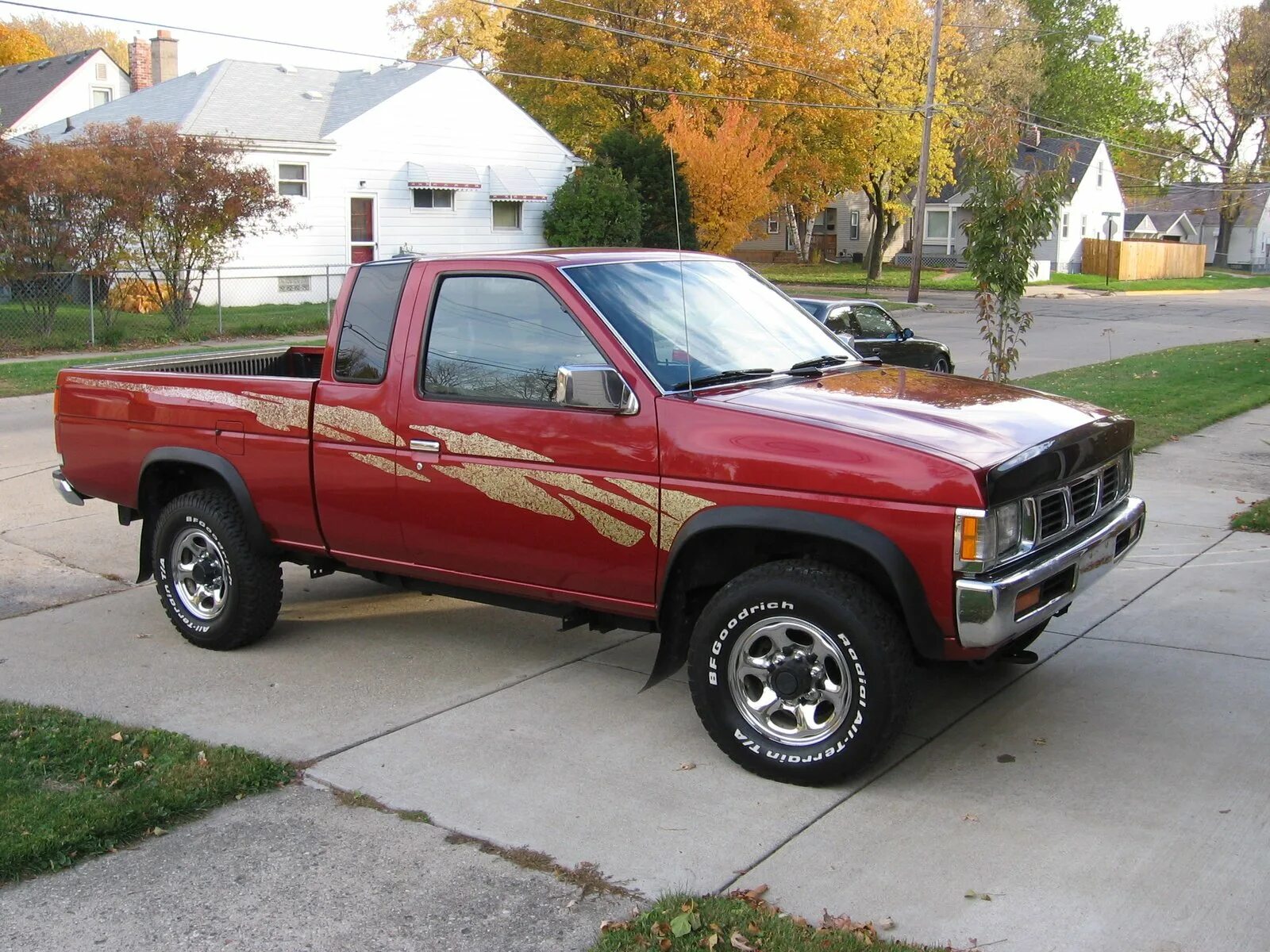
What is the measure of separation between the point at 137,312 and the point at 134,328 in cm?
286

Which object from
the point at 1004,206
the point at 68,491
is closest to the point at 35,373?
the point at 68,491

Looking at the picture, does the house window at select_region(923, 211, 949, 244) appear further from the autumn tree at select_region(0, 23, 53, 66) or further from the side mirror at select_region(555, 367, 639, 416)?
the side mirror at select_region(555, 367, 639, 416)

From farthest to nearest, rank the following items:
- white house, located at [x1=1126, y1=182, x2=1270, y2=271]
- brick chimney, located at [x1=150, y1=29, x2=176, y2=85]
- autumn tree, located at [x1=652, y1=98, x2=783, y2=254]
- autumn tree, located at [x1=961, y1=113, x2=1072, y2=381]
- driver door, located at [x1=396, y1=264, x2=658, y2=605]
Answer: white house, located at [x1=1126, y1=182, x2=1270, y2=271]
brick chimney, located at [x1=150, y1=29, x2=176, y2=85]
autumn tree, located at [x1=652, y1=98, x2=783, y2=254]
autumn tree, located at [x1=961, y1=113, x2=1072, y2=381]
driver door, located at [x1=396, y1=264, x2=658, y2=605]

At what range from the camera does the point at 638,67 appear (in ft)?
138

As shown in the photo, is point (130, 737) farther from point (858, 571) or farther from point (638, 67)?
point (638, 67)

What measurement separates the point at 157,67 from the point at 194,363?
117 ft

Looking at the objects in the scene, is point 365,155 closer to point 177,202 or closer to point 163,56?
point 177,202

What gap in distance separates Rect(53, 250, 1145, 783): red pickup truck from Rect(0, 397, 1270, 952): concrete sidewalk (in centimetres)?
36

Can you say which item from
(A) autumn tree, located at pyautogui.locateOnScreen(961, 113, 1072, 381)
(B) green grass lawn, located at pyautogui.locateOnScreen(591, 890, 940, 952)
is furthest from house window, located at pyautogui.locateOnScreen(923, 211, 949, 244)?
(B) green grass lawn, located at pyautogui.locateOnScreen(591, 890, 940, 952)

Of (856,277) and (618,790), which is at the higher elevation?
(856,277)

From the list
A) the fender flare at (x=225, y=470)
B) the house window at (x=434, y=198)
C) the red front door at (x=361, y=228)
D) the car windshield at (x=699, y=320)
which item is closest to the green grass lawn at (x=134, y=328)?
the red front door at (x=361, y=228)

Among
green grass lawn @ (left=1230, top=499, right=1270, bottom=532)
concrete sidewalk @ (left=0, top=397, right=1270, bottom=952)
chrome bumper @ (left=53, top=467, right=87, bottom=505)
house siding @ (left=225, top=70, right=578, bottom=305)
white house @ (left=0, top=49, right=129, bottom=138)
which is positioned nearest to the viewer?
concrete sidewalk @ (left=0, top=397, right=1270, bottom=952)

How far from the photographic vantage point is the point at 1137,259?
195ft

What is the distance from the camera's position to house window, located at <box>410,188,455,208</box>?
3350 cm
